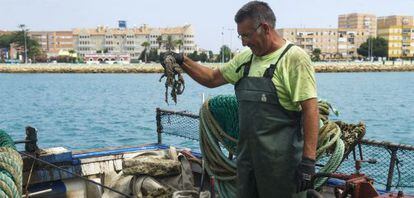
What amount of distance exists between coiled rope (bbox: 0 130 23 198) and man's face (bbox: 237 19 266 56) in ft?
6.62

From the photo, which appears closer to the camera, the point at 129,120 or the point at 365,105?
the point at 129,120

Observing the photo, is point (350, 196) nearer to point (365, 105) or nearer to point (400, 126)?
point (400, 126)

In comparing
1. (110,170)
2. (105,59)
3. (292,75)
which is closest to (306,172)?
(292,75)

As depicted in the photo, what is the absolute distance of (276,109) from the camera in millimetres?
4094

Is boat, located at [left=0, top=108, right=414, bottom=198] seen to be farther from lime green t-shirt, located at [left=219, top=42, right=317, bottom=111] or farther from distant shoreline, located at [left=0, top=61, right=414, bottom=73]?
distant shoreline, located at [left=0, top=61, right=414, bottom=73]

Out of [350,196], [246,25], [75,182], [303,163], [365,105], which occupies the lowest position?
[365,105]

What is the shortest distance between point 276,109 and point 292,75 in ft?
0.87

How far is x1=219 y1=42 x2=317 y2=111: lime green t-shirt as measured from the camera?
396 cm

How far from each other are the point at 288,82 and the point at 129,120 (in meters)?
35.1

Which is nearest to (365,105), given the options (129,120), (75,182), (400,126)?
(400,126)

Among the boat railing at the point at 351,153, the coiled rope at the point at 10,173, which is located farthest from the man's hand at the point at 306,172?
the boat railing at the point at 351,153

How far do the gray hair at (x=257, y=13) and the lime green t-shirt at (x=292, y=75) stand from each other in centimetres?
22

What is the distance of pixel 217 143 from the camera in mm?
5797

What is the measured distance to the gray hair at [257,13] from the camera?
→ 160 inches
